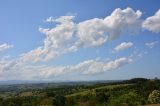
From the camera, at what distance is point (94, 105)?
493 ft

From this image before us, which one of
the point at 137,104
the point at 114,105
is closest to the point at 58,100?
the point at 114,105

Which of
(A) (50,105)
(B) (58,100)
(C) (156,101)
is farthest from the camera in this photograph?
(B) (58,100)

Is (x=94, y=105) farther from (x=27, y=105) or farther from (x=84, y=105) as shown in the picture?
(x=27, y=105)

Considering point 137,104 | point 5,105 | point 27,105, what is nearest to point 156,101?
point 137,104

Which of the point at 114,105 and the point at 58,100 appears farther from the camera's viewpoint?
the point at 58,100

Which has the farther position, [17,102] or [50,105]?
[17,102]

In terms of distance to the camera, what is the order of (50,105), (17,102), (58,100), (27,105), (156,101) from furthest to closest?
(17,102) → (27,105) → (58,100) → (50,105) → (156,101)

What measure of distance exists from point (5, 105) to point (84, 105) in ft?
187

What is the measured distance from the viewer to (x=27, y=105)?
17375cm

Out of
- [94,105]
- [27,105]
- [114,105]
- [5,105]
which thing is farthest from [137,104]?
[5,105]

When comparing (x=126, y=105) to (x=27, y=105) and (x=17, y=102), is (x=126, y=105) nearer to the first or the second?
(x=27, y=105)

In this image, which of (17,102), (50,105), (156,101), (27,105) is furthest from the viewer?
(17,102)

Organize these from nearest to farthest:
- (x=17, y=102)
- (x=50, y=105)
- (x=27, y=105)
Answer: (x=50, y=105)
(x=27, y=105)
(x=17, y=102)

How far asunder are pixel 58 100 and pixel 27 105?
→ 23.7 meters
